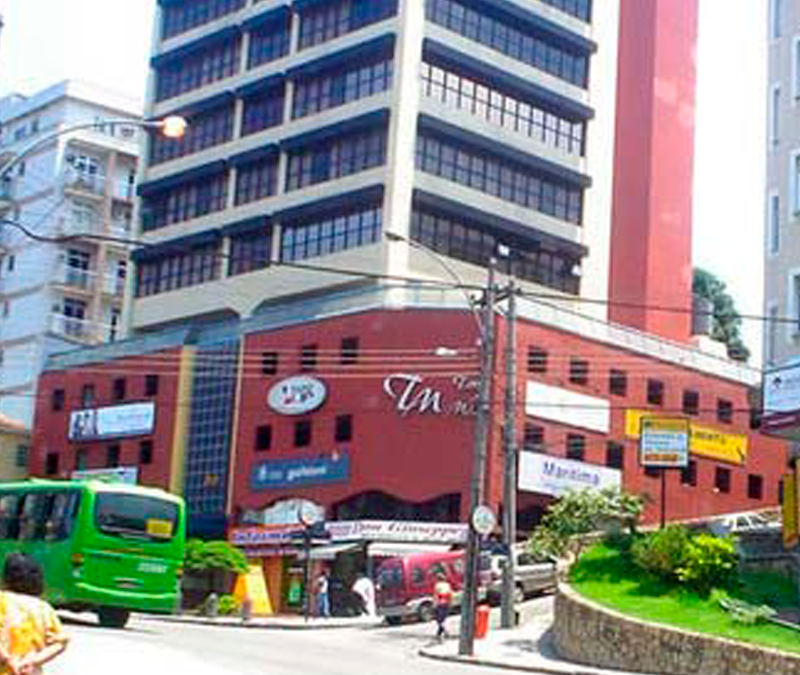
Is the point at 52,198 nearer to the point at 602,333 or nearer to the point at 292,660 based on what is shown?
the point at 602,333

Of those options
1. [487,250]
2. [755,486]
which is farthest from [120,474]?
[755,486]

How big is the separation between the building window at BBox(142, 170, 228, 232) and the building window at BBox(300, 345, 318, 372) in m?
13.9

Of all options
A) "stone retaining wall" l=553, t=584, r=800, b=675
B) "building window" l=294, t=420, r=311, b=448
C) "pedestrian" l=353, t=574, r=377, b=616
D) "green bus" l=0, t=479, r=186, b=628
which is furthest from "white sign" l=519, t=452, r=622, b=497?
"green bus" l=0, t=479, r=186, b=628

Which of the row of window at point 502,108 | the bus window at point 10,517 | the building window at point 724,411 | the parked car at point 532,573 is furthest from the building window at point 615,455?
the bus window at point 10,517

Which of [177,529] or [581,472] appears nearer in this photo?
[177,529]

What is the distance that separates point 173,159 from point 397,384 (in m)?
24.5

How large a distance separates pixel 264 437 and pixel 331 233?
9608mm

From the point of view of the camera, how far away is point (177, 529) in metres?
28.4

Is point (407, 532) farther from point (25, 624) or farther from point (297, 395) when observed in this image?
point (25, 624)

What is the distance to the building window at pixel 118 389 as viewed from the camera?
7000 centimetres

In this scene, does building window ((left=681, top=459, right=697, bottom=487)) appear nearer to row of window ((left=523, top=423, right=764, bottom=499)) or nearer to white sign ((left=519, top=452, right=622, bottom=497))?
row of window ((left=523, top=423, right=764, bottom=499))

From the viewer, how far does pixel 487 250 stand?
67.1 metres

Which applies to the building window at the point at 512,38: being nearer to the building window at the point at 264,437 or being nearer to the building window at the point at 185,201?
the building window at the point at 185,201

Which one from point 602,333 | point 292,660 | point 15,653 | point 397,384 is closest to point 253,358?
point 397,384
